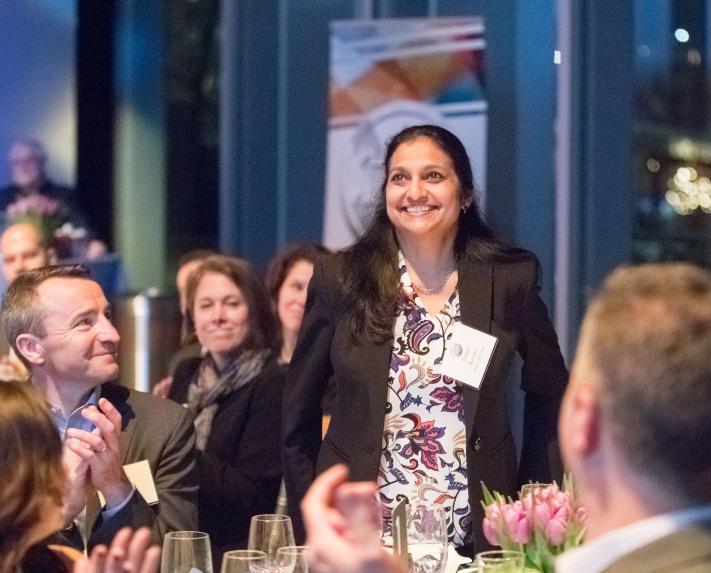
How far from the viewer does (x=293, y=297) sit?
4.58 metres

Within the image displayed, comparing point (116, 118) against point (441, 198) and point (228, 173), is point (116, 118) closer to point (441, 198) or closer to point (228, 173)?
point (228, 173)

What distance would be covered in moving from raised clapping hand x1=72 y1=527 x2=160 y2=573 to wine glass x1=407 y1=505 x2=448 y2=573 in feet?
1.98

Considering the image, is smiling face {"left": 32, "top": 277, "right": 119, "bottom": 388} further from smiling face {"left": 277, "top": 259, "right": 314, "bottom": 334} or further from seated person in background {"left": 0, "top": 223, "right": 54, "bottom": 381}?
seated person in background {"left": 0, "top": 223, "right": 54, "bottom": 381}

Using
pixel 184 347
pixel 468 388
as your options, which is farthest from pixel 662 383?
pixel 184 347

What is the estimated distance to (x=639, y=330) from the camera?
1.30m

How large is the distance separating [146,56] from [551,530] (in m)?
5.81

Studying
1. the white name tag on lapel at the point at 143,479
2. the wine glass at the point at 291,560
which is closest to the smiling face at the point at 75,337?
the white name tag on lapel at the point at 143,479

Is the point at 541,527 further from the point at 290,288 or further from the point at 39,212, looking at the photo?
the point at 39,212

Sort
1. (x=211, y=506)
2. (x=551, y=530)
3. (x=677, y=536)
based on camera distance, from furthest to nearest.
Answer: (x=211, y=506), (x=551, y=530), (x=677, y=536)

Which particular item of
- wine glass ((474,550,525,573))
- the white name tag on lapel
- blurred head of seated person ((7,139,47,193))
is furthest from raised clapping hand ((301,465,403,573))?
blurred head of seated person ((7,139,47,193))

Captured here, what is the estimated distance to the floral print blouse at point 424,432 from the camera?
2979mm

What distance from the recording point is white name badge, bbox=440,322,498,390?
119 inches

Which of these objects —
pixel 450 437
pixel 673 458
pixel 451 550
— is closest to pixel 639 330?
pixel 673 458

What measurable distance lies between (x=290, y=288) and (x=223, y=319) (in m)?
0.34
